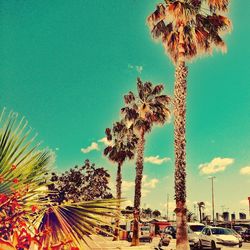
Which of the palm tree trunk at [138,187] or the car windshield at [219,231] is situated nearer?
the car windshield at [219,231]

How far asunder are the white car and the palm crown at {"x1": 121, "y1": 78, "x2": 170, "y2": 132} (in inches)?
419

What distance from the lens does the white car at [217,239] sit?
73.0 ft

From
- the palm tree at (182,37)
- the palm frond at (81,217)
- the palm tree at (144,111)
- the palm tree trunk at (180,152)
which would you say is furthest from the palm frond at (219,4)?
the palm frond at (81,217)

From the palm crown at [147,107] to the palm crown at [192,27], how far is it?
35.6 feet

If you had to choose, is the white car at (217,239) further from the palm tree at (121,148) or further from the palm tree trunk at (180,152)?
the palm tree at (121,148)

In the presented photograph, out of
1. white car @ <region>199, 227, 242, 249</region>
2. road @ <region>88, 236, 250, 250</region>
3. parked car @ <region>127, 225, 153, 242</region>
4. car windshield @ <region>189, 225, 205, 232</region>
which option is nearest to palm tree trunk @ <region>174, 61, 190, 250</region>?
road @ <region>88, 236, 250, 250</region>

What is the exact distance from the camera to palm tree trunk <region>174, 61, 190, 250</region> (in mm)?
16078

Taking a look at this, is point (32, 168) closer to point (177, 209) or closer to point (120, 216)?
point (120, 216)

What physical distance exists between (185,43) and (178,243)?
10357 mm

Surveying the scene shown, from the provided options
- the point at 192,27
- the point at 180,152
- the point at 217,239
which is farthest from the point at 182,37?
the point at 217,239

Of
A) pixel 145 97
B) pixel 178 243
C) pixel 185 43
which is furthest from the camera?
pixel 145 97

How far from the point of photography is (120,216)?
340cm

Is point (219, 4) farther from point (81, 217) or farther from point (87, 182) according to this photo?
point (87, 182)

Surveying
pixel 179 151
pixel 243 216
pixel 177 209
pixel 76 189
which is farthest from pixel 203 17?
pixel 243 216
